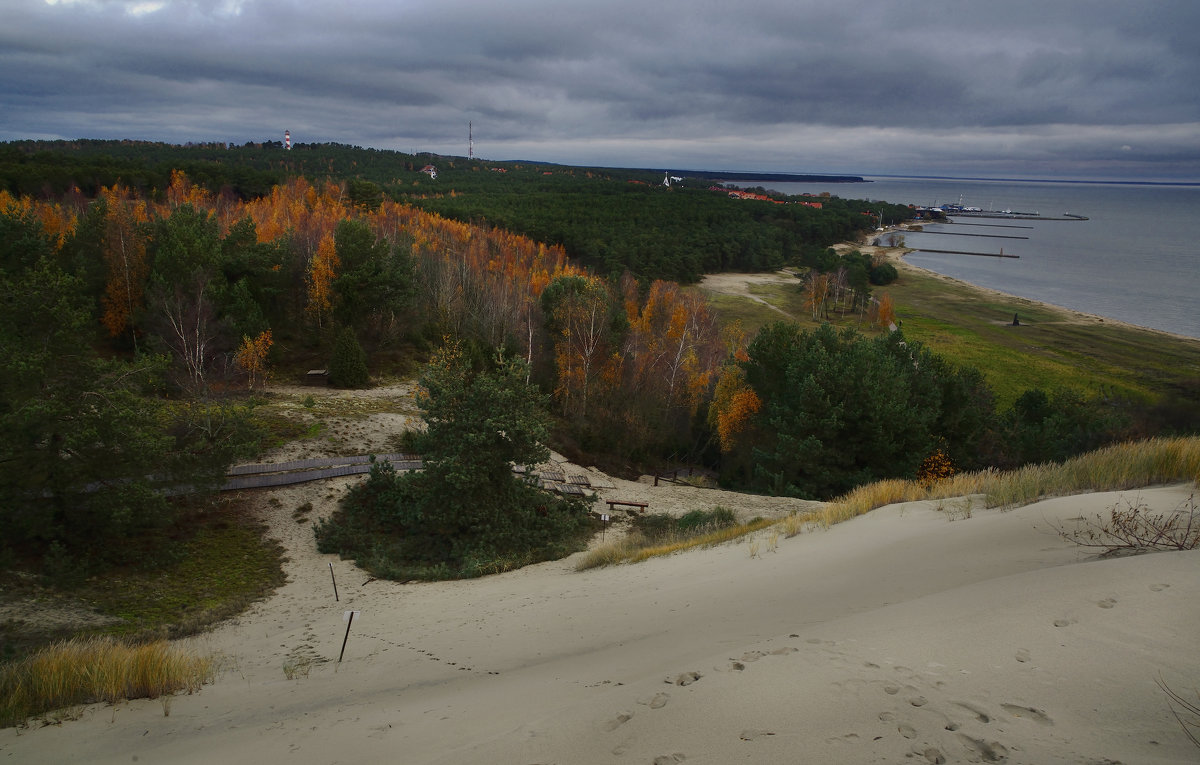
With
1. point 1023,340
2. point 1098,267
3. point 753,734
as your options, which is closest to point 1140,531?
point 753,734

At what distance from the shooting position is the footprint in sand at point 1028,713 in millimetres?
3993

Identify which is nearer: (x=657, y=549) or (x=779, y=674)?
(x=779, y=674)

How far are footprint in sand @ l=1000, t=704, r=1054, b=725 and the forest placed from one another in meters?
12.9

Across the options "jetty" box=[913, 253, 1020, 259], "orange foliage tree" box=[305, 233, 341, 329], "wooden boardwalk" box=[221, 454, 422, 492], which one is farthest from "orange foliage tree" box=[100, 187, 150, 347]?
"jetty" box=[913, 253, 1020, 259]

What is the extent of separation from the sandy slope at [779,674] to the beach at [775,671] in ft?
0.08

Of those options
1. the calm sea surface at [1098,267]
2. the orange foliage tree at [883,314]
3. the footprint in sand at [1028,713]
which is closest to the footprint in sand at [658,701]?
the footprint in sand at [1028,713]

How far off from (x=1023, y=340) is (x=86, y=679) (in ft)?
210

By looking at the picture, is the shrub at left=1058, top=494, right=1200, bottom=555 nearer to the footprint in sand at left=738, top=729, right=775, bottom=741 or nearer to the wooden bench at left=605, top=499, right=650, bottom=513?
the footprint in sand at left=738, top=729, right=775, bottom=741

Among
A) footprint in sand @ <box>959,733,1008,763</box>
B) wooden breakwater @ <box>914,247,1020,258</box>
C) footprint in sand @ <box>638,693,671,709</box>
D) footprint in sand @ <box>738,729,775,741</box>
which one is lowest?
footprint in sand @ <box>638,693,671,709</box>

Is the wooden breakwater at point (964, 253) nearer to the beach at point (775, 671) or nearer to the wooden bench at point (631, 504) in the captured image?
the wooden bench at point (631, 504)

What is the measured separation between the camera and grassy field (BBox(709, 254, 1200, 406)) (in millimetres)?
42688

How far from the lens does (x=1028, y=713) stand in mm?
4094

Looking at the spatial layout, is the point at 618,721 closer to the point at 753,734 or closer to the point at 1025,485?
the point at 753,734

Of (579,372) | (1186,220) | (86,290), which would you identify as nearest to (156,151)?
(86,290)
